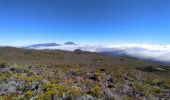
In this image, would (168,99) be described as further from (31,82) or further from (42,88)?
(31,82)

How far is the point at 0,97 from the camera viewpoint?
57.7 feet

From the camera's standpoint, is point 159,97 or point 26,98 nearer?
point 26,98

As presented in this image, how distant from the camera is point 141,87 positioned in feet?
80.6

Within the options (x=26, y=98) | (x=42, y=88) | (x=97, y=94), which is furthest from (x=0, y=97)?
(x=97, y=94)

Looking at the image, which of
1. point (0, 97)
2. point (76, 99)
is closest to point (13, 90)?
point (0, 97)

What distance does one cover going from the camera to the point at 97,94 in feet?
63.4

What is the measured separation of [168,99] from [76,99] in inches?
371

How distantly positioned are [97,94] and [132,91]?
5.42 m

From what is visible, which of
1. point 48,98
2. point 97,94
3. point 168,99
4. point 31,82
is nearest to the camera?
point 48,98

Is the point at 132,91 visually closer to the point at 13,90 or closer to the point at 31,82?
the point at 31,82

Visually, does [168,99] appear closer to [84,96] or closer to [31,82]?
[84,96]

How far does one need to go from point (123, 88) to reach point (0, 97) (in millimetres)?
12821

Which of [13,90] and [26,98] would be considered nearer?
[26,98]

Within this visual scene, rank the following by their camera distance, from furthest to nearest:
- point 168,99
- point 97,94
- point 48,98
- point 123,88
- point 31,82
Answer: point 123,88
point 31,82
point 168,99
point 97,94
point 48,98
